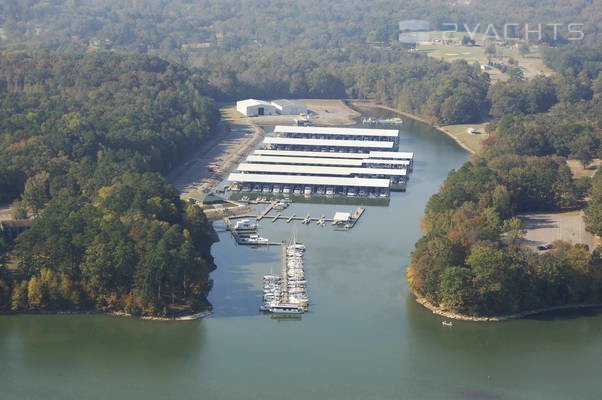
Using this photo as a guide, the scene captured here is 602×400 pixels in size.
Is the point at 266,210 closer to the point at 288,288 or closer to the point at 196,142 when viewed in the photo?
the point at 288,288

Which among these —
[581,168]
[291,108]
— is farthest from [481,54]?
[581,168]

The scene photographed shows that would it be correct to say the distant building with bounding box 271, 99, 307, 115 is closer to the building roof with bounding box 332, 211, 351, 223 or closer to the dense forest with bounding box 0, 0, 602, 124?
the dense forest with bounding box 0, 0, 602, 124

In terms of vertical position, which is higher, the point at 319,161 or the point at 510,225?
the point at 319,161

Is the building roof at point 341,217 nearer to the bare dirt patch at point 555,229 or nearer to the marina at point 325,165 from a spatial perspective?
the marina at point 325,165

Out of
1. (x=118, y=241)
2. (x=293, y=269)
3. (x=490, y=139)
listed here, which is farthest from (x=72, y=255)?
(x=490, y=139)

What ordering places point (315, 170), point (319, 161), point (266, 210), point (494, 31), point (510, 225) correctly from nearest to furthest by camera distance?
point (510, 225)
point (266, 210)
point (315, 170)
point (319, 161)
point (494, 31)

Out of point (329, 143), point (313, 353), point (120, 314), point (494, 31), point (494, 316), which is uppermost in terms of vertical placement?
point (494, 31)

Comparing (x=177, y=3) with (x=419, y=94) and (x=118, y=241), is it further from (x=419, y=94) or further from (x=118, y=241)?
(x=118, y=241)

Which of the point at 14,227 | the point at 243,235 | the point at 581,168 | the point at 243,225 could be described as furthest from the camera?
the point at 581,168

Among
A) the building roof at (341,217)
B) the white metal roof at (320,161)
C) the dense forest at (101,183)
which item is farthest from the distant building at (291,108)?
the building roof at (341,217)
